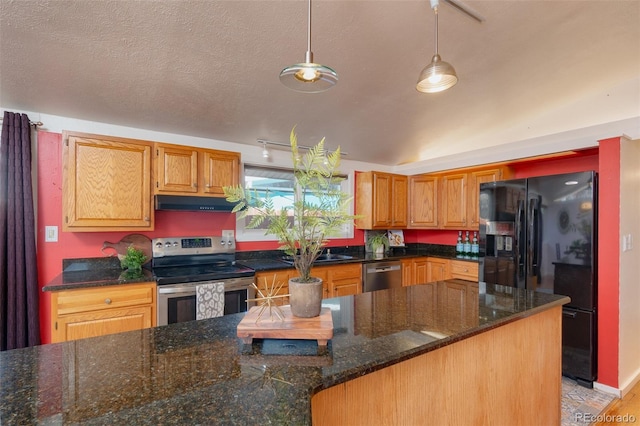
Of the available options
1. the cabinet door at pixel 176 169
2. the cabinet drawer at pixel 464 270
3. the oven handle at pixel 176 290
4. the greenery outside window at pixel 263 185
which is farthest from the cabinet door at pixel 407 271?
the cabinet door at pixel 176 169

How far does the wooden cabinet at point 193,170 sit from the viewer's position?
276 centimetres

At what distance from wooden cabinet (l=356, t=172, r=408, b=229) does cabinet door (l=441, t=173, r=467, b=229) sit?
51 cm

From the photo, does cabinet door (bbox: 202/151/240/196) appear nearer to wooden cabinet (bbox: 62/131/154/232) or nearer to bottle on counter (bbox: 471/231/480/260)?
wooden cabinet (bbox: 62/131/154/232)

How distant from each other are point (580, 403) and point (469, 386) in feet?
5.99

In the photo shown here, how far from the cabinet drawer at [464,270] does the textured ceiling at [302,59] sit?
166 cm

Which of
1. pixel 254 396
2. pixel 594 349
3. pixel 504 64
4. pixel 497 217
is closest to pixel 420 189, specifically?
pixel 497 217

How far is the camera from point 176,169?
2.82 meters

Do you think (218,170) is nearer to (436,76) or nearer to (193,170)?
(193,170)

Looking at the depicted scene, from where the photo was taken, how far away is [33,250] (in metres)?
2.42

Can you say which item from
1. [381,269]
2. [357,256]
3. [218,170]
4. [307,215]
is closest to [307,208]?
[307,215]

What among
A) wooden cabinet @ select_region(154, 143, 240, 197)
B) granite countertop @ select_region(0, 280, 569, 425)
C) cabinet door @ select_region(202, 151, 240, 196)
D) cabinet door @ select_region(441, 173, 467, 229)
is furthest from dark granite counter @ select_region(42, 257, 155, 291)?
cabinet door @ select_region(441, 173, 467, 229)

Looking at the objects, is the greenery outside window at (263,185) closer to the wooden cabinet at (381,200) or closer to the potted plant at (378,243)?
the wooden cabinet at (381,200)

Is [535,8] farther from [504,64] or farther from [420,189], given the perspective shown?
[420,189]

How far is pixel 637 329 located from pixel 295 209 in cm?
341
